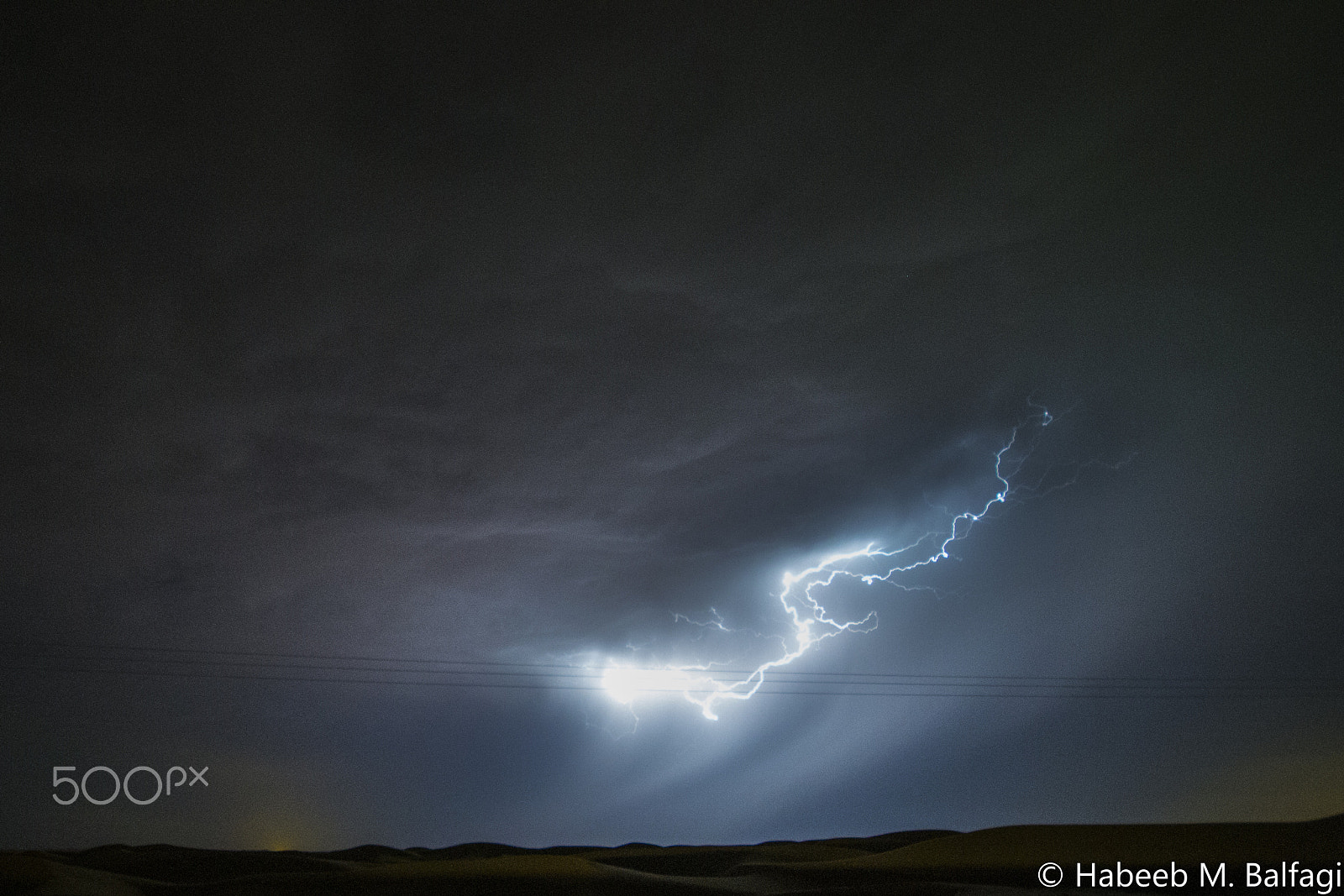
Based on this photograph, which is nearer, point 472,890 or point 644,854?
point 472,890

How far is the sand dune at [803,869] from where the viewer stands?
109 inches

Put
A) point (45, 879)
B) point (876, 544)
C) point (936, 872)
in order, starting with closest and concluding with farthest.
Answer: point (45, 879), point (936, 872), point (876, 544)

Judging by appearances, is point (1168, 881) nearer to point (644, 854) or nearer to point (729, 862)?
point (729, 862)

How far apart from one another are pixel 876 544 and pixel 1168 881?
1553cm

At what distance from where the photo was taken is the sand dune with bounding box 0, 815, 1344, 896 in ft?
9.10

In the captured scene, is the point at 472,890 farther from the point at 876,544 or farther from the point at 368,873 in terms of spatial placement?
the point at 876,544

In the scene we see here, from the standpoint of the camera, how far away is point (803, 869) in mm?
3539

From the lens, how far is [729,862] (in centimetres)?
454

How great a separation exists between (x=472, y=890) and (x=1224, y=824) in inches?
142

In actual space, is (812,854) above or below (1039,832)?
below

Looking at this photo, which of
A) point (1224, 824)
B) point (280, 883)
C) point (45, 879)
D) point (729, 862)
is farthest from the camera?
point (729, 862)

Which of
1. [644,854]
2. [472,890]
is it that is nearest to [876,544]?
[644,854]

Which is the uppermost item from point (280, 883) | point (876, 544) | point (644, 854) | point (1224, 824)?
point (876, 544)

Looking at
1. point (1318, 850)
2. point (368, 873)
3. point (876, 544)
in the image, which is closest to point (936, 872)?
point (1318, 850)
